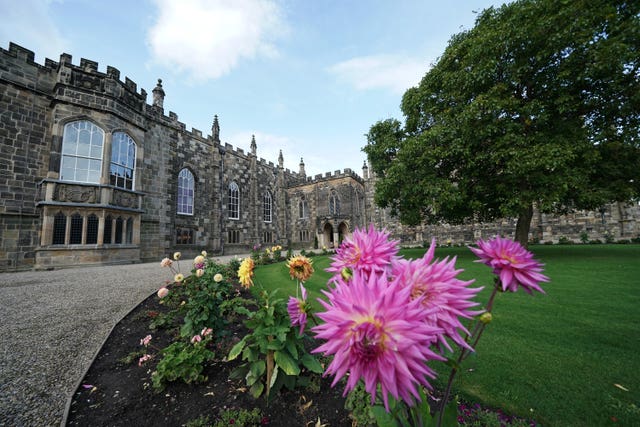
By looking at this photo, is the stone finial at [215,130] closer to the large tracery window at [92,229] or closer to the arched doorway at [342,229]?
the large tracery window at [92,229]

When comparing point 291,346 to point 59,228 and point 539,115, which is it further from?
point 59,228

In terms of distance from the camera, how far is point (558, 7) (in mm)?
9297

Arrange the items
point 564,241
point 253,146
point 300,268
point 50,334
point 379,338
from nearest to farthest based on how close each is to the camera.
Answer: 1. point 379,338
2. point 300,268
3. point 50,334
4. point 564,241
5. point 253,146

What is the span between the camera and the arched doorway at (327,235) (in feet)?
99.1

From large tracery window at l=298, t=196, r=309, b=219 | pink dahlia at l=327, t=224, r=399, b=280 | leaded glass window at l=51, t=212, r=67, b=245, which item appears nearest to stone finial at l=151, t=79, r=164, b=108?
leaded glass window at l=51, t=212, r=67, b=245

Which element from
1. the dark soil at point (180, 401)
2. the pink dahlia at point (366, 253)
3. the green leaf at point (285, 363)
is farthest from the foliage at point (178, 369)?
the pink dahlia at point (366, 253)

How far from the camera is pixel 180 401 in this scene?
2.61 metres

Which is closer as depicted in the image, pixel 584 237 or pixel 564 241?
pixel 584 237

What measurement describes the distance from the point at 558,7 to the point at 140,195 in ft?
74.2

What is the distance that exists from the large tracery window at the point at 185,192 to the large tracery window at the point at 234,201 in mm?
3996

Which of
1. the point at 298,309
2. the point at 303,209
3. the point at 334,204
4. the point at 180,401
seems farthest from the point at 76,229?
the point at 334,204

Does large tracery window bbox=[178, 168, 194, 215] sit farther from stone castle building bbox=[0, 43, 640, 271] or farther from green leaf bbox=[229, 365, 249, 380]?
green leaf bbox=[229, 365, 249, 380]

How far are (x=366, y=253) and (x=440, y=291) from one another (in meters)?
0.37

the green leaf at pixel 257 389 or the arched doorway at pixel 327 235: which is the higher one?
the arched doorway at pixel 327 235
